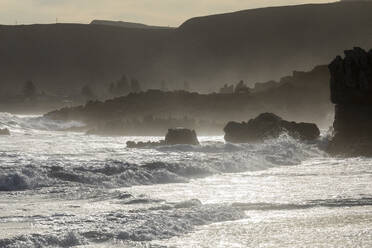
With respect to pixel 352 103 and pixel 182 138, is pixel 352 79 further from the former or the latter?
pixel 182 138

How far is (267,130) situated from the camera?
50.1m

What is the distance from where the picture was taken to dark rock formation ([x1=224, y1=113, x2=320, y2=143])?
49.4 m

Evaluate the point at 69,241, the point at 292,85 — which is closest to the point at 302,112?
the point at 292,85

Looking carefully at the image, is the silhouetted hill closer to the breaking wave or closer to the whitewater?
the breaking wave

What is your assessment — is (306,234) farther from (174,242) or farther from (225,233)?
(174,242)

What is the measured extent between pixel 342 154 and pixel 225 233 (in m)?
23.4

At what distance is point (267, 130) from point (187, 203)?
3086 centimetres

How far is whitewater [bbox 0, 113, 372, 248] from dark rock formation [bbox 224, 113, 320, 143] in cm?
1506

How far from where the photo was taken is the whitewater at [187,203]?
15555mm

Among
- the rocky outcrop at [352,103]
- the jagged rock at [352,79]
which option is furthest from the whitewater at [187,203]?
the jagged rock at [352,79]

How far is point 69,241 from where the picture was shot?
1500cm

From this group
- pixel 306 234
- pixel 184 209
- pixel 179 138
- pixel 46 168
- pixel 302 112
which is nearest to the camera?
pixel 306 234

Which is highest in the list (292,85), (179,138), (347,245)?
(292,85)

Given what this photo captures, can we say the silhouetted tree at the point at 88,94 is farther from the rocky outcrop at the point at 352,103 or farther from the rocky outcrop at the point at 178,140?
the rocky outcrop at the point at 352,103
